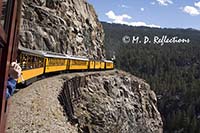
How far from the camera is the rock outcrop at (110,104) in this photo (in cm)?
2519

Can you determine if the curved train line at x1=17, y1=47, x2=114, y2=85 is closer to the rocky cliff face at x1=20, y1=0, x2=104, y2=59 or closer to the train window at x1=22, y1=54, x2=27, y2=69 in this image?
the train window at x1=22, y1=54, x2=27, y2=69

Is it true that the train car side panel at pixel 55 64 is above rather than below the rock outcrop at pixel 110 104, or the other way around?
above

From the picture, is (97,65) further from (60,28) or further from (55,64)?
(55,64)

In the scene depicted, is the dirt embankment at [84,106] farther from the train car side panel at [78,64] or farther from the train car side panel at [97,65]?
the train car side panel at [97,65]

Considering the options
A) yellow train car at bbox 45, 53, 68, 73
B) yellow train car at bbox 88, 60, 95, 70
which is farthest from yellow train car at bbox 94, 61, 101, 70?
yellow train car at bbox 45, 53, 68, 73

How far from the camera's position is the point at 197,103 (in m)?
143

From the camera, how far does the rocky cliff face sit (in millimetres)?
42781

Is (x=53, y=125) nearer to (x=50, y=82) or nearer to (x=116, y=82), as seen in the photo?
(x=50, y=82)

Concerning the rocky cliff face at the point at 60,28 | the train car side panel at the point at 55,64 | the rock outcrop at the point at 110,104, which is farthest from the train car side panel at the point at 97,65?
the train car side panel at the point at 55,64

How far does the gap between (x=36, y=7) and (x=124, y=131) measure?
2073 cm

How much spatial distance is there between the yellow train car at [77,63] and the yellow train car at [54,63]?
1.68 m

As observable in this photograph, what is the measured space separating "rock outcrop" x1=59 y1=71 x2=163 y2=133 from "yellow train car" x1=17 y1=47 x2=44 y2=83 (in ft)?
7.36

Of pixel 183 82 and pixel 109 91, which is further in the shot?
pixel 183 82

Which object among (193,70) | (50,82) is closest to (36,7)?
(50,82)
